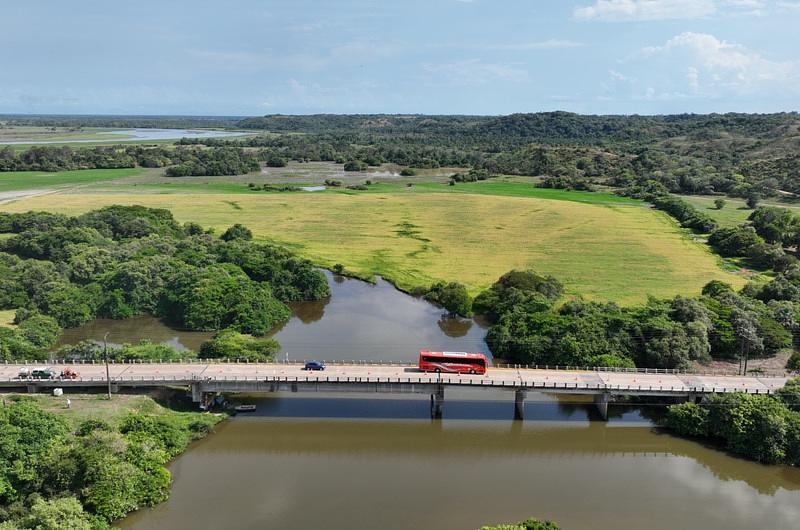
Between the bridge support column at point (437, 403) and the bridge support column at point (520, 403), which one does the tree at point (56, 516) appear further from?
the bridge support column at point (520, 403)

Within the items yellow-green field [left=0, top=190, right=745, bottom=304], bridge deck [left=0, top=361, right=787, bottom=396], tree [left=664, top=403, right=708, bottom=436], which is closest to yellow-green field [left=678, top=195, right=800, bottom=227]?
yellow-green field [left=0, top=190, right=745, bottom=304]

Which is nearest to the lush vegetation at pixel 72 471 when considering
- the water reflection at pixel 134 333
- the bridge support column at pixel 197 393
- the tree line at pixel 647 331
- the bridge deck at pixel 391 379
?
the bridge support column at pixel 197 393

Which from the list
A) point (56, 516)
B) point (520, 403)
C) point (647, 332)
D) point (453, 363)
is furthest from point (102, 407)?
point (647, 332)

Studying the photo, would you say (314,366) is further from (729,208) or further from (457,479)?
(729,208)

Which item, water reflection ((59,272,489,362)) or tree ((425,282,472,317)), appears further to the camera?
tree ((425,282,472,317))

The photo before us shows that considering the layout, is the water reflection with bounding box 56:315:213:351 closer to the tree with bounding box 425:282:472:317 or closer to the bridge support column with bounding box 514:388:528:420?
the tree with bounding box 425:282:472:317

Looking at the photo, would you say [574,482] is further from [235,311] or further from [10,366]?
[10,366]

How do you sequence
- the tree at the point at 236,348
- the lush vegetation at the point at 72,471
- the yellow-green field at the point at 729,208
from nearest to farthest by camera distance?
the lush vegetation at the point at 72,471, the tree at the point at 236,348, the yellow-green field at the point at 729,208
